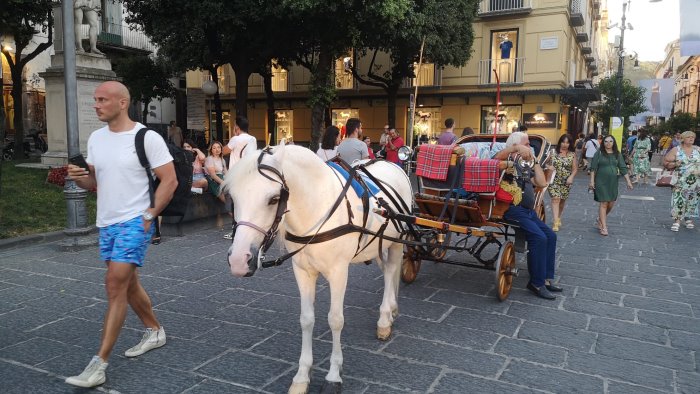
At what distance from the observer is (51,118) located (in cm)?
1248

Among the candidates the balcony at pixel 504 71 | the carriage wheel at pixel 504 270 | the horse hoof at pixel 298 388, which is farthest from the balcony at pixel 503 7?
the horse hoof at pixel 298 388

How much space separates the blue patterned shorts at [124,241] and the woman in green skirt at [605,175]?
8.40m

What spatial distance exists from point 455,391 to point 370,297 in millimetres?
2084

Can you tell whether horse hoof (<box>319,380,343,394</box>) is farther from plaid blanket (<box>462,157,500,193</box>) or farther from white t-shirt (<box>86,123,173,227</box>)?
plaid blanket (<box>462,157,500,193</box>)

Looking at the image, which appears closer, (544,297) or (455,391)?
(455,391)

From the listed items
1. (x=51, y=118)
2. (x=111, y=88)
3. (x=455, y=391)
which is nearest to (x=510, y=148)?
(x=455, y=391)

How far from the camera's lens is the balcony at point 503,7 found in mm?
23531

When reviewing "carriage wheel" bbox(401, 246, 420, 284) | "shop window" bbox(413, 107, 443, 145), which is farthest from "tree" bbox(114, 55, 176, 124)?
"carriage wheel" bbox(401, 246, 420, 284)

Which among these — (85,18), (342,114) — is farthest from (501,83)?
(85,18)

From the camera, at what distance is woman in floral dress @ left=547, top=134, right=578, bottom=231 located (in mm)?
9477

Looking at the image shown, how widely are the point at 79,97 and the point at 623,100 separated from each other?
125 ft

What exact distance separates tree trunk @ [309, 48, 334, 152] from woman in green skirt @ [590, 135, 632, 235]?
9.46m

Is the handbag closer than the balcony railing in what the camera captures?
Yes

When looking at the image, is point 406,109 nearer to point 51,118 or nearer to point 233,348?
point 51,118
